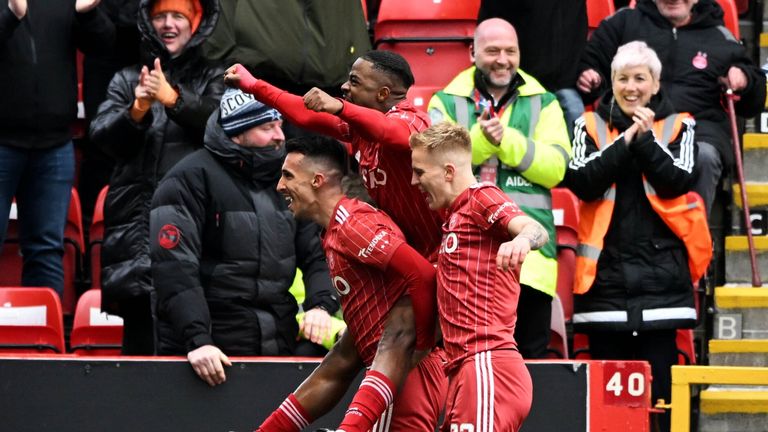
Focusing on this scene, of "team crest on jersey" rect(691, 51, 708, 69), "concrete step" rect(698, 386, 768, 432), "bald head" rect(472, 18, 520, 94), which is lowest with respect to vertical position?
"concrete step" rect(698, 386, 768, 432)

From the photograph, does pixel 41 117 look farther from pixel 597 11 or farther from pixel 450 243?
pixel 597 11

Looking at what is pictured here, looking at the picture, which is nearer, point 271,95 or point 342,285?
point 271,95

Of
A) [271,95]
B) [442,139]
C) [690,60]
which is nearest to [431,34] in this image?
[690,60]

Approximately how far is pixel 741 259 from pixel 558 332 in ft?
5.12

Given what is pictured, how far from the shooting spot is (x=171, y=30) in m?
8.97

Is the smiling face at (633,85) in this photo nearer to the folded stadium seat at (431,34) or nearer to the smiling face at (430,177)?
the folded stadium seat at (431,34)

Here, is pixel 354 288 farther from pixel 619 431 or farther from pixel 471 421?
pixel 619 431

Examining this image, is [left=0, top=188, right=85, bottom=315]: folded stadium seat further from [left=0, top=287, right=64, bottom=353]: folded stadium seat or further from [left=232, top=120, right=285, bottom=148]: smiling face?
[left=232, top=120, right=285, bottom=148]: smiling face

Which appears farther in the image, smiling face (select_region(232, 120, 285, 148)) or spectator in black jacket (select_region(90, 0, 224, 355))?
spectator in black jacket (select_region(90, 0, 224, 355))

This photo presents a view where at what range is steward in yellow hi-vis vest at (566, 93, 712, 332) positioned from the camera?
8.80 metres

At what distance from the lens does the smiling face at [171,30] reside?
8.95 m

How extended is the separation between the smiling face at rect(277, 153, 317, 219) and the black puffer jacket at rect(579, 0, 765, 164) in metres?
3.04

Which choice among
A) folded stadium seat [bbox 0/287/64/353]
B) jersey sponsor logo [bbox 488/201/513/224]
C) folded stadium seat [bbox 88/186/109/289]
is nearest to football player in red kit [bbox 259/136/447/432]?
jersey sponsor logo [bbox 488/201/513/224]

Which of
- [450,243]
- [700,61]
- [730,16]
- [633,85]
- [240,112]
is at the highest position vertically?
[730,16]
